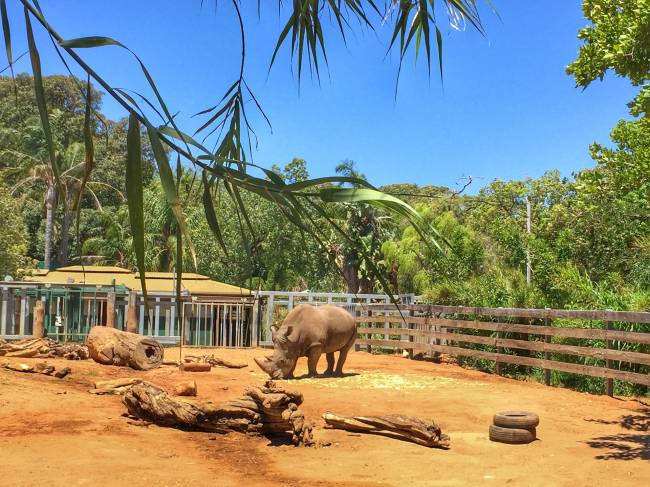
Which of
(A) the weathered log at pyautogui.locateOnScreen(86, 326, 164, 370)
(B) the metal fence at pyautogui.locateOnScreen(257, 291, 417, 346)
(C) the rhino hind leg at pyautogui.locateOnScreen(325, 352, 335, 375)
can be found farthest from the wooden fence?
(A) the weathered log at pyautogui.locateOnScreen(86, 326, 164, 370)

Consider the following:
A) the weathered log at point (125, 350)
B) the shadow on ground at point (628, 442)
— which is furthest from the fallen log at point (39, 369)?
the shadow on ground at point (628, 442)

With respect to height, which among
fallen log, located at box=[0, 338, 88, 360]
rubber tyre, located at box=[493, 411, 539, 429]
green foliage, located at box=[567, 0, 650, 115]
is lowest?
rubber tyre, located at box=[493, 411, 539, 429]

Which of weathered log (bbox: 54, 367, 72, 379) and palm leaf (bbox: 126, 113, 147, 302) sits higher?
palm leaf (bbox: 126, 113, 147, 302)

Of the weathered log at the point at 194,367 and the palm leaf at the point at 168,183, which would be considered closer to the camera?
the palm leaf at the point at 168,183

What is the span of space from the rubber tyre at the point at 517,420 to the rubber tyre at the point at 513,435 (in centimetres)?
4

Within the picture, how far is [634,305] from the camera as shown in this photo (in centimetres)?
1188

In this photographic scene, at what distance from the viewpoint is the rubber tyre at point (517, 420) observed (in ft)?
23.6

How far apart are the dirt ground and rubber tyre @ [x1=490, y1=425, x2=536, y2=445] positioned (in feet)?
0.38

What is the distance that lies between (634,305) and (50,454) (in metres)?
9.55

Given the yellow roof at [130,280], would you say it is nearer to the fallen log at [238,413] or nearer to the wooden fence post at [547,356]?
the wooden fence post at [547,356]

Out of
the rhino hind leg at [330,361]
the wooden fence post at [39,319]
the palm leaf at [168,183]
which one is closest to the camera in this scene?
the palm leaf at [168,183]

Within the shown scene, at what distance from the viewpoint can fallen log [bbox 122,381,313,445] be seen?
7.20m

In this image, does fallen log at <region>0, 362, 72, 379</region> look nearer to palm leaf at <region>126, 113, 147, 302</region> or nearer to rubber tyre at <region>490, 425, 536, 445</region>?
rubber tyre at <region>490, 425, 536, 445</region>

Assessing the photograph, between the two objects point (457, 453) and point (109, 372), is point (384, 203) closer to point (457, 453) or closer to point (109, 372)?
point (457, 453)
